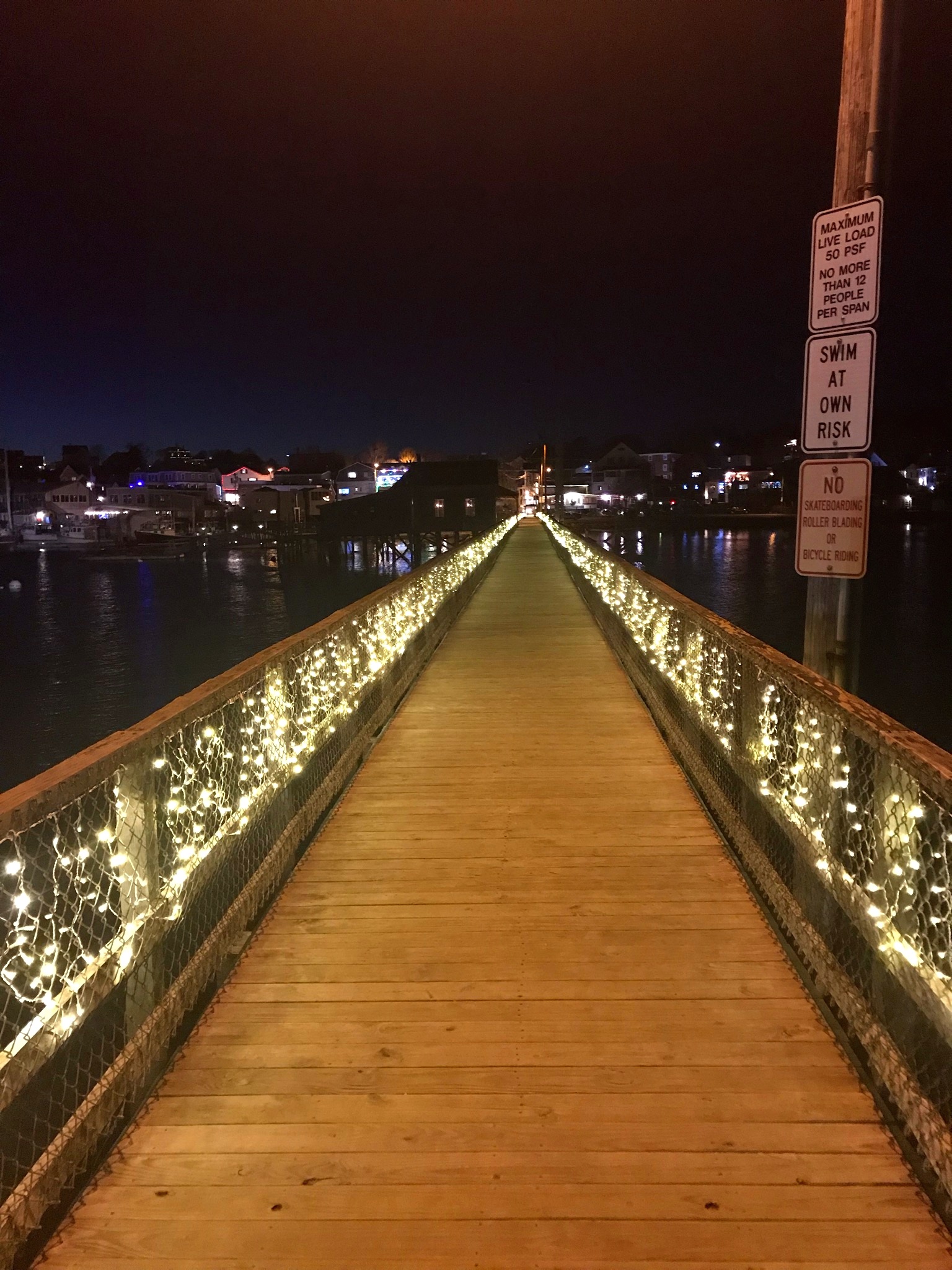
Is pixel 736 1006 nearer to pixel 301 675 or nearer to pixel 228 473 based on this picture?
pixel 301 675

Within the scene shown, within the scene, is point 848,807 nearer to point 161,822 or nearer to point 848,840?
point 848,840

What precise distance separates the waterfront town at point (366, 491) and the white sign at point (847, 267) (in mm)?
63407

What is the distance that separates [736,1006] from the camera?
3371 millimetres

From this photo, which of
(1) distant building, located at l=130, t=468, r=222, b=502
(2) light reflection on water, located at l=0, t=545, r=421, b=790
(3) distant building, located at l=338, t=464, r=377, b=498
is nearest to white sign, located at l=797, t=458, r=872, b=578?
(2) light reflection on water, located at l=0, t=545, r=421, b=790

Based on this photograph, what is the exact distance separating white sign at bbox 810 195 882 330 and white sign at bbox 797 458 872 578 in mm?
707

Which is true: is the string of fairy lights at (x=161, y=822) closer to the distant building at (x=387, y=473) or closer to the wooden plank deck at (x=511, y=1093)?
the wooden plank deck at (x=511, y=1093)

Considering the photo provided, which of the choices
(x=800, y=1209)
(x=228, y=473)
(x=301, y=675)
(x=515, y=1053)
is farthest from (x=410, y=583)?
(x=228, y=473)

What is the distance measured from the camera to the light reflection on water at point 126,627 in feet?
76.4

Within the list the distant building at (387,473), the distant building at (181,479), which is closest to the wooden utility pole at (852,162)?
the distant building at (387,473)

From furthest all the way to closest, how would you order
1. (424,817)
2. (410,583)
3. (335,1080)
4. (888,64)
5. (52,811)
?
(410,583)
(424,817)
(888,64)
(335,1080)
(52,811)

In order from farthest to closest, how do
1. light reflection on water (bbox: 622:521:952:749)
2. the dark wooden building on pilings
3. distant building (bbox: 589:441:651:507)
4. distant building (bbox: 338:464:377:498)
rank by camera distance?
distant building (bbox: 338:464:377:498) < distant building (bbox: 589:441:651:507) < the dark wooden building on pilings < light reflection on water (bbox: 622:521:952:749)

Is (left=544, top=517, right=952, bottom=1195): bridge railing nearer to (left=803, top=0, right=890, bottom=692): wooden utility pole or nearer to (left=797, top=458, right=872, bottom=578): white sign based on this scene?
(left=803, top=0, right=890, bottom=692): wooden utility pole

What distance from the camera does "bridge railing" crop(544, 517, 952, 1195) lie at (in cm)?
285

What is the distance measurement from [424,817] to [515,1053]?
256cm
